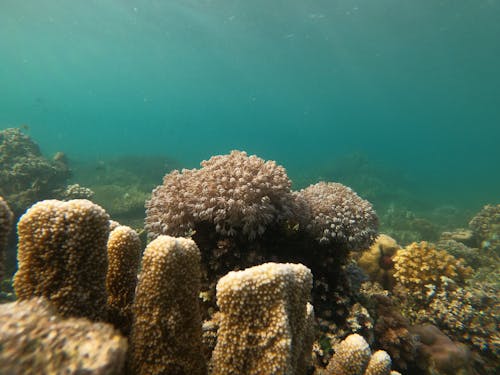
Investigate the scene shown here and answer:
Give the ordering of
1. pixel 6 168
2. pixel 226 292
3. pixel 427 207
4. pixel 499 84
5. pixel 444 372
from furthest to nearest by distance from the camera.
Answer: pixel 499 84, pixel 427 207, pixel 6 168, pixel 444 372, pixel 226 292

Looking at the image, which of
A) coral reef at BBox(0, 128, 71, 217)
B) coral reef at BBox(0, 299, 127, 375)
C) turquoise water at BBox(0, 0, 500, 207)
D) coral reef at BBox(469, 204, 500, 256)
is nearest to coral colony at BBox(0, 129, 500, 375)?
coral reef at BBox(0, 299, 127, 375)

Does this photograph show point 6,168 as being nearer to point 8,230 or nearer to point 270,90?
point 8,230

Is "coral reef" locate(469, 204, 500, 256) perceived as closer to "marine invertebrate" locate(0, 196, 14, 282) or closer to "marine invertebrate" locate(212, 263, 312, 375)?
"marine invertebrate" locate(212, 263, 312, 375)

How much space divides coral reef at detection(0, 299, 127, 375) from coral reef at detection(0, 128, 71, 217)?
11.0 m

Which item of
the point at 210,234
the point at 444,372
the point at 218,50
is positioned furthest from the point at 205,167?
the point at 218,50

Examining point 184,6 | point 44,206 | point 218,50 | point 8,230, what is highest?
point 218,50

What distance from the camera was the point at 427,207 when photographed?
32.9 m

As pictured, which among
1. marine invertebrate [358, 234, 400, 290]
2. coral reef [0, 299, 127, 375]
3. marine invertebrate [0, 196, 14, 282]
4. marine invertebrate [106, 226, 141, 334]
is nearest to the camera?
coral reef [0, 299, 127, 375]

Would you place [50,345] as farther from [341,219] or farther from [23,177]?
[23,177]

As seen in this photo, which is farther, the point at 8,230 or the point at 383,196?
the point at 383,196

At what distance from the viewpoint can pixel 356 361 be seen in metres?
2.12

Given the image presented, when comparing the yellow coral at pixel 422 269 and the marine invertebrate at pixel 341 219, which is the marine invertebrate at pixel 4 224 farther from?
the yellow coral at pixel 422 269

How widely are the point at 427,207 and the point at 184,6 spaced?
43059 mm

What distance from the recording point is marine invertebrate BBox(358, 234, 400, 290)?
668cm
